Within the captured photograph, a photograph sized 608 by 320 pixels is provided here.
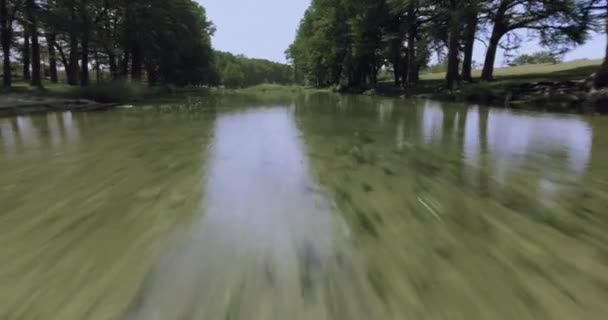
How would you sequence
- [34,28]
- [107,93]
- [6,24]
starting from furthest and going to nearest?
1. [34,28]
2. [6,24]
3. [107,93]

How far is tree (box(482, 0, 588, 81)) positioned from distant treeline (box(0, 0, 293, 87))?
23901 millimetres

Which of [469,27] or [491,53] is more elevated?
[469,27]

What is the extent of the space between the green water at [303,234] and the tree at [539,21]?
2082cm

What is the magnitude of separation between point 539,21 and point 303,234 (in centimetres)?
2775

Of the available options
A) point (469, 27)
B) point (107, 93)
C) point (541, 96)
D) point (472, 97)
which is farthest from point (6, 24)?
point (541, 96)

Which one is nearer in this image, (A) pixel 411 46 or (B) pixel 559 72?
(B) pixel 559 72

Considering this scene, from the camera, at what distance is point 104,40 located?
83.1 feet

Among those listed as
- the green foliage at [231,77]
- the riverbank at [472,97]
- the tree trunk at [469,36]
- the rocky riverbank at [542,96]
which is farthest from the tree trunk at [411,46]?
the green foliage at [231,77]

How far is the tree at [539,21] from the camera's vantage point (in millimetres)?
22828

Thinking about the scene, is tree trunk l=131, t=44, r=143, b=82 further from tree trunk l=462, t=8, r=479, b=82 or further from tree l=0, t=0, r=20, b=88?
tree trunk l=462, t=8, r=479, b=82

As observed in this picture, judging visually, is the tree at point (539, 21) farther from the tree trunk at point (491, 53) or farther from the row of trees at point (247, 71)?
the row of trees at point (247, 71)

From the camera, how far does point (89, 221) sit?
343 cm

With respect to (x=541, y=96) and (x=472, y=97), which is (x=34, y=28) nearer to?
(x=472, y=97)

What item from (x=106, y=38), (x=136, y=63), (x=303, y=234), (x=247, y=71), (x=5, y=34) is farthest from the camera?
(x=247, y=71)
